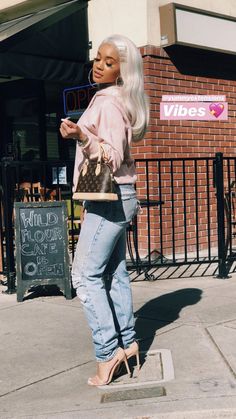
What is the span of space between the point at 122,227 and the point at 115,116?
2.20 ft

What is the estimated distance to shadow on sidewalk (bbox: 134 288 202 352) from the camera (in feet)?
15.2

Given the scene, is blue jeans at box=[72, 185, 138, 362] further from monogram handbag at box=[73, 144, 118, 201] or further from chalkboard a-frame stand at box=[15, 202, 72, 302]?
chalkboard a-frame stand at box=[15, 202, 72, 302]

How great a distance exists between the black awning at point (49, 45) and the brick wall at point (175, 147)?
1.17 m

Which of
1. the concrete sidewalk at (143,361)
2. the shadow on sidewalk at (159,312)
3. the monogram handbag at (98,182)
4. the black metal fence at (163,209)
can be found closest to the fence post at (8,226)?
the black metal fence at (163,209)

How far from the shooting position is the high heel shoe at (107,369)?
3588 mm

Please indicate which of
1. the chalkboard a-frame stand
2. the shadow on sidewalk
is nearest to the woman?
the shadow on sidewalk

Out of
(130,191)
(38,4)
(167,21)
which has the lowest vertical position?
(130,191)

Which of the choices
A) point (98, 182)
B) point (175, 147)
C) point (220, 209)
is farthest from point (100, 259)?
point (175, 147)

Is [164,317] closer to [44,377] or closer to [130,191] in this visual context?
[44,377]

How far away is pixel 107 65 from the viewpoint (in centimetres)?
354

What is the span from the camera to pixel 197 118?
336 inches

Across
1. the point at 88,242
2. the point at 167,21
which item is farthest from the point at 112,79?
the point at 167,21

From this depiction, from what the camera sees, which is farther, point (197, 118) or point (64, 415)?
point (197, 118)

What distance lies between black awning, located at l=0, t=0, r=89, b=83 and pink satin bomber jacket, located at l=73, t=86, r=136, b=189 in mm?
4602
